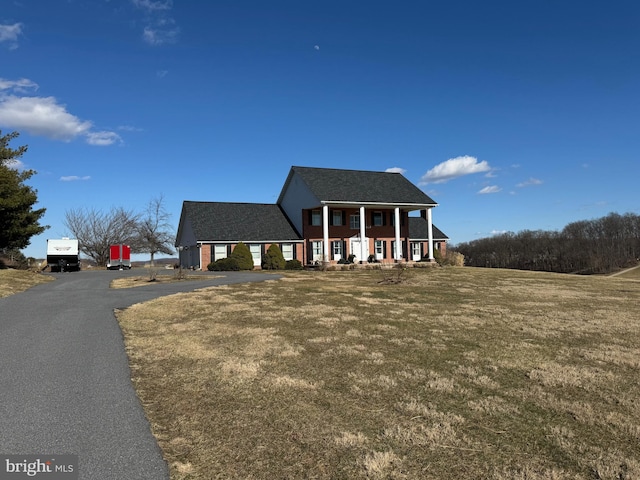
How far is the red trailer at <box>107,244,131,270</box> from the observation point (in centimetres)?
4172

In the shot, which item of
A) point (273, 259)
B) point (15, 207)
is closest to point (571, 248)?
point (273, 259)

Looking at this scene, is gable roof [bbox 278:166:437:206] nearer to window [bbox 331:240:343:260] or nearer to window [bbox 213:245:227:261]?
window [bbox 331:240:343:260]

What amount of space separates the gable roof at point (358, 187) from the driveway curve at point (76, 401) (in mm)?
27934

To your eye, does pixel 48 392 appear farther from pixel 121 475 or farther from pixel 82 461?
pixel 121 475

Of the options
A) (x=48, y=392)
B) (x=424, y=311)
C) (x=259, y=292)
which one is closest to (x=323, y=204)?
(x=259, y=292)

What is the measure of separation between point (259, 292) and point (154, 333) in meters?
7.69

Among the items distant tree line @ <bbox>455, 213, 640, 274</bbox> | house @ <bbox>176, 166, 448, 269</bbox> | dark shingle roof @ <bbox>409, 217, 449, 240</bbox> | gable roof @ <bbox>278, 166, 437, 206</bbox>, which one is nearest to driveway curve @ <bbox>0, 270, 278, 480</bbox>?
house @ <bbox>176, 166, 448, 269</bbox>

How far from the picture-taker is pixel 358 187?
39.3 metres

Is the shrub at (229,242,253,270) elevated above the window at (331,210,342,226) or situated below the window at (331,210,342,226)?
below

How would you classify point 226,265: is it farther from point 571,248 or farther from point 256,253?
point 571,248

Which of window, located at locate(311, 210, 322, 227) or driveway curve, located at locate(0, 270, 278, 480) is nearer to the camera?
driveway curve, located at locate(0, 270, 278, 480)

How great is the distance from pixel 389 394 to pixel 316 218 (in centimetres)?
3394

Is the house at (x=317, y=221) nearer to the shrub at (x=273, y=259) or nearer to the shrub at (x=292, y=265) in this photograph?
the shrub at (x=273, y=259)

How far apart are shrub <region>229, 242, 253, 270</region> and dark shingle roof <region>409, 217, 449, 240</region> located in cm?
1762
